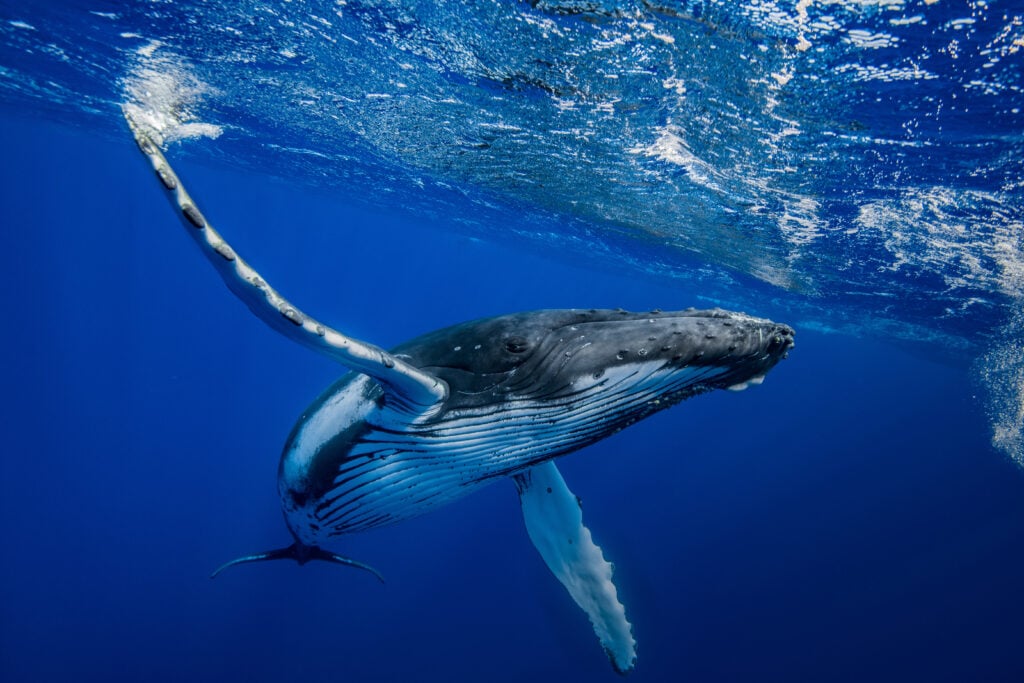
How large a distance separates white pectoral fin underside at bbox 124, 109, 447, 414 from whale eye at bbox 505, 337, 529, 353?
41 cm

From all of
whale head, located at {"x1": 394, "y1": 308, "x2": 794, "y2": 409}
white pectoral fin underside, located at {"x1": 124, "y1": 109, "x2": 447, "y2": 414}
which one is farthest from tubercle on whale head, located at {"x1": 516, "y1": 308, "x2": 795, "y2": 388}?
white pectoral fin underside, located at {"x1": 124, "y1": 109, "x2": 447, "y2": 414}

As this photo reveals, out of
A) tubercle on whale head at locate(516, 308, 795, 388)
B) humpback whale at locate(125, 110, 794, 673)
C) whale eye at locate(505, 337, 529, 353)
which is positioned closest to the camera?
humpback whale at locate(125, 110, 794, 673)

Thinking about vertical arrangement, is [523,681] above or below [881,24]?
below

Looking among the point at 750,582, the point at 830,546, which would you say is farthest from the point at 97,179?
the point at 830,546

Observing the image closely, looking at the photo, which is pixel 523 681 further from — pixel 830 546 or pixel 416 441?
pixel 830 546

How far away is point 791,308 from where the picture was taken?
117 ft

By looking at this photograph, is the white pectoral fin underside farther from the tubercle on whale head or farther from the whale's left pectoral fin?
the whale's left pectoral fin

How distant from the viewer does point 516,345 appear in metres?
2.55

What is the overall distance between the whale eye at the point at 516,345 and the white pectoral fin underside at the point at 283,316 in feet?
1.36

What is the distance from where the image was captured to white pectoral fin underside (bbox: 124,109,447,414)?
1526 mm

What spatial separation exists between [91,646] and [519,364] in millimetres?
40405

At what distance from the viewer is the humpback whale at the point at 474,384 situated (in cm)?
195

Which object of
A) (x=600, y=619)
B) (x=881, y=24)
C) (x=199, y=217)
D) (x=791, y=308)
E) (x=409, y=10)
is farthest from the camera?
(x=791, y=308)

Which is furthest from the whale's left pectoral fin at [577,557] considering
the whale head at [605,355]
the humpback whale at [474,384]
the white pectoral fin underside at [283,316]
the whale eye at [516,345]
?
the white pectoral fin underside at [283,316]
